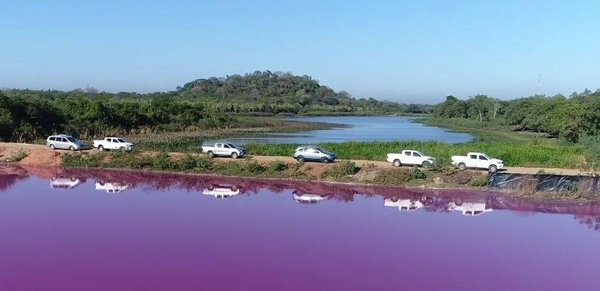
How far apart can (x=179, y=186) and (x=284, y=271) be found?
1866 cm

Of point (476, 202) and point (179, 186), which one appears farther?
point (179, 186)

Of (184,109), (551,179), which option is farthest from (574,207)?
(184,109)

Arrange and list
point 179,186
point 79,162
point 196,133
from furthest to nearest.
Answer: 1. point 196,133
2. point 79,162
3. point 179,186

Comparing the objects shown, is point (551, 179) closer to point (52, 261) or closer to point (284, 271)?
point (284, 271)

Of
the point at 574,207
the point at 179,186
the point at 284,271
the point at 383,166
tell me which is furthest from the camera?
the point at 383,166

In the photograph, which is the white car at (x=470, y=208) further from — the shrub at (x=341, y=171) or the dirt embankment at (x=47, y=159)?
the shrub at (x=341, y=171)

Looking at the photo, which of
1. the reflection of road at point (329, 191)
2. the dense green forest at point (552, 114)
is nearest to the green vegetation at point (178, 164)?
the reflection of road at point (329, 191)

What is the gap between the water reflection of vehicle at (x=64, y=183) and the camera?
3456cm

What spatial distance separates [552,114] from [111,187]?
67832mm

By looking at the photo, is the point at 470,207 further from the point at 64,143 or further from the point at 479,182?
the point at 64,143

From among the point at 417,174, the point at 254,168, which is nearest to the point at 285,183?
the point at 254,168

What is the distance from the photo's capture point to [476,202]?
31.8 m

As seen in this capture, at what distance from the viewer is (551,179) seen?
3312 centimetres

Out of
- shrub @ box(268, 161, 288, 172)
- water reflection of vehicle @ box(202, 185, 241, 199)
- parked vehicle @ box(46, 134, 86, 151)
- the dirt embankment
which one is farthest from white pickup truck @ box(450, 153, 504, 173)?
parked vehicle @ box(46, 134, 86, 151)
